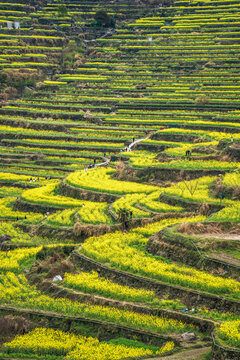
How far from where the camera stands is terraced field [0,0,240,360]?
20109 mm

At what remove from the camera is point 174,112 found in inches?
2045

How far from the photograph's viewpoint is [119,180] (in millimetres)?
38344

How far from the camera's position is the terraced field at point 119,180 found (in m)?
20.1

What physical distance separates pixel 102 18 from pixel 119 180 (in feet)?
133

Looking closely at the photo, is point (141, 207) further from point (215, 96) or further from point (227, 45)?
point (227, 45)

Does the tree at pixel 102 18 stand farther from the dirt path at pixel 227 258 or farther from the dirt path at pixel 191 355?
the dirt path at pixel 191 355

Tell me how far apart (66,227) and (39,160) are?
1604 centimetres

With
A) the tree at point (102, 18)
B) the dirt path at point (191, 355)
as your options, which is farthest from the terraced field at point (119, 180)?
the tree at point (102, 18)

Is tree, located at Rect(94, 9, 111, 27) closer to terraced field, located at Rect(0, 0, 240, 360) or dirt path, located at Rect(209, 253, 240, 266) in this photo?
terraced field, located at Rect(0, 0, 240, 360)

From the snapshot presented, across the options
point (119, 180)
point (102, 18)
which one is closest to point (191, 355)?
point (119, 180)

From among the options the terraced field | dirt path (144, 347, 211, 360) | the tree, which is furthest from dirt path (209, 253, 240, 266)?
the tree

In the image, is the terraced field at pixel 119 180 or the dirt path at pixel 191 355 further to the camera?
the terraced field at pixel 119 180

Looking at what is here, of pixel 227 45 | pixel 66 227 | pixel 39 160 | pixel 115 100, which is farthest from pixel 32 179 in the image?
pixel 227 45

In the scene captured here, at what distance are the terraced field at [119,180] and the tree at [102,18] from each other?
44cm
